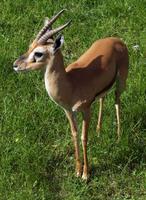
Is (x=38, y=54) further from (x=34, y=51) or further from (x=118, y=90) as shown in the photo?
(x=118, y=90)

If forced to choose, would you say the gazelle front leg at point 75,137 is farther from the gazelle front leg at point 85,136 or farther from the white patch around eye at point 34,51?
the white patch around eye at point 34,51

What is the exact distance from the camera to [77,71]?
4785mm

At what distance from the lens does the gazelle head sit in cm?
446

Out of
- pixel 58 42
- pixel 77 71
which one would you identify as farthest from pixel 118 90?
pixel 58 42

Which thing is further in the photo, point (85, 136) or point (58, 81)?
point (85, 136)

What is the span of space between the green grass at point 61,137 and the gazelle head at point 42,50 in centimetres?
98

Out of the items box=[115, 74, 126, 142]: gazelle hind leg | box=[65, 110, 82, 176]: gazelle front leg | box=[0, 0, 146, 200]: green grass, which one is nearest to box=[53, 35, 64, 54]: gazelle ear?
box=[65, 110, 82, 176]: gazelle front leg

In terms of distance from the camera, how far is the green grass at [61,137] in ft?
16.5

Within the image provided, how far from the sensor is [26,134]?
216 inches

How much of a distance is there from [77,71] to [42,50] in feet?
1.44

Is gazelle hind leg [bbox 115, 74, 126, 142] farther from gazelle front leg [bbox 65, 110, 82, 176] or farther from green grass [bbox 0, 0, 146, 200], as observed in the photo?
gazelle front leg [bbox 65, 110, 82, 176]

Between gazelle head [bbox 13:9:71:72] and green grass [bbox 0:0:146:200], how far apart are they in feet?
3.23

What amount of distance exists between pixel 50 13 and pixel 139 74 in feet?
5.95

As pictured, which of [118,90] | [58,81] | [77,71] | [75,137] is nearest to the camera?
[58,81]
